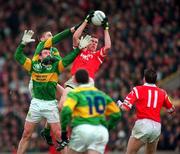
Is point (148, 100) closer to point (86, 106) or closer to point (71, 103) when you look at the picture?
point (86, 106)

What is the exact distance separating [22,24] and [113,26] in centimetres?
345

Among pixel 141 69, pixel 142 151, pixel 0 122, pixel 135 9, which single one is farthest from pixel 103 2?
pixel 142 151

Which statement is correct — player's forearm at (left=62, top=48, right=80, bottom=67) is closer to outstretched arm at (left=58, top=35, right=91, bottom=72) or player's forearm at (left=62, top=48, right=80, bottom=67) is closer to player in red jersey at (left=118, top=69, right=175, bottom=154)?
outstretched arm at (left=58, top=35, right=91, bottom=72)

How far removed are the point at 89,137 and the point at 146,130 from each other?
8.16ft

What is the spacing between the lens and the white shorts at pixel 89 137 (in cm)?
1487

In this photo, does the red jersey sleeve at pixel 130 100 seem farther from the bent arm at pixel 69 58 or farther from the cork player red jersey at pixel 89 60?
the cork player red jersey at pixel 89 60

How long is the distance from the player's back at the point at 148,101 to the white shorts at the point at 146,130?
0.10 metres

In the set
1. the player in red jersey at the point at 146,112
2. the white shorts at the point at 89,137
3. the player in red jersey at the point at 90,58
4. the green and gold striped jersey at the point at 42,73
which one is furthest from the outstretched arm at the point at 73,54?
the white shorts at the point at 89,137

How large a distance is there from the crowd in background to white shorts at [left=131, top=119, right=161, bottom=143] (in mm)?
7220

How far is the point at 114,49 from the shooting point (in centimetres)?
2856

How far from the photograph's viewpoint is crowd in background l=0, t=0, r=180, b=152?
25.6 metres

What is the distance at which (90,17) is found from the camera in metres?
18.0

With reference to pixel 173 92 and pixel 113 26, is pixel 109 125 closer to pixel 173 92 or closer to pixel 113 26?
pixel 173 92

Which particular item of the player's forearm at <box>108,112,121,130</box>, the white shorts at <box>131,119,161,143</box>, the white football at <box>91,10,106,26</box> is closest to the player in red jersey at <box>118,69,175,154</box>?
the white shorts at <box>131,119,161,143</box>
